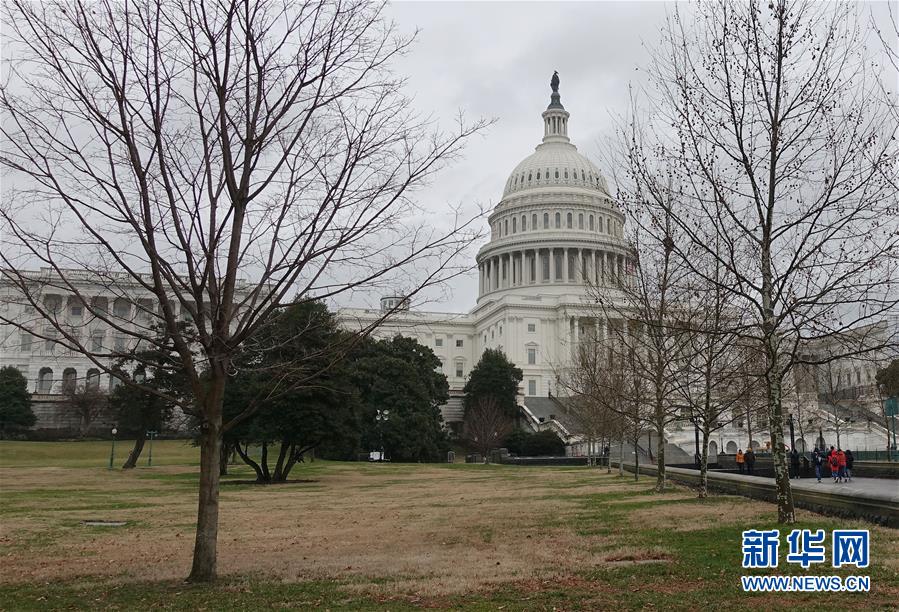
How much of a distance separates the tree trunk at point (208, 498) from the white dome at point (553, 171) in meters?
126

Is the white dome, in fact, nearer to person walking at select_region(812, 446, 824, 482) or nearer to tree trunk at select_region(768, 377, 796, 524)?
person walking at select_region(812, 446, 824, 482)

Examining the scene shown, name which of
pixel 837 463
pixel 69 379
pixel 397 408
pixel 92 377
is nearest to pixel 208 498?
pixel 69 379

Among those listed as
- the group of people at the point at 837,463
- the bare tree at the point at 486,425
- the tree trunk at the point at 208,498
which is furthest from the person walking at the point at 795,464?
the bare tree at the point at 486,425

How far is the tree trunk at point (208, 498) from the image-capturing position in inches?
463

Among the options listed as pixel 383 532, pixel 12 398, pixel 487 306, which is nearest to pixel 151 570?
pixel 383 532

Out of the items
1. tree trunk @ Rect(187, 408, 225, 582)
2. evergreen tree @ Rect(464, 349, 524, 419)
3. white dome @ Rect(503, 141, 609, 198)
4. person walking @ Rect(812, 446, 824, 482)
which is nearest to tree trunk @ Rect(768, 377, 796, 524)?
tree trunk @ Rect(187, 408, 225, 582)

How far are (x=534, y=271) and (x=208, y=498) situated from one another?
120 metres

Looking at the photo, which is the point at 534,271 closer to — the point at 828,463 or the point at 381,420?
the point at 381,420

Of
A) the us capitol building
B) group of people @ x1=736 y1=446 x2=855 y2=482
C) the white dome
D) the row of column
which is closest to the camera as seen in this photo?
group of people @ x1=736 y1=446 x2=855 y2=482

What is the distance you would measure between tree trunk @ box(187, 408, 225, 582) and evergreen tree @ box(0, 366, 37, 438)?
249ft

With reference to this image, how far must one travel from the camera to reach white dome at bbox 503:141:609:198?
135625mm

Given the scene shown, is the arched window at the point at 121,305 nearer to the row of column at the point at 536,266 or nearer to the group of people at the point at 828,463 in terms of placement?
the group of people at the point at 828,463

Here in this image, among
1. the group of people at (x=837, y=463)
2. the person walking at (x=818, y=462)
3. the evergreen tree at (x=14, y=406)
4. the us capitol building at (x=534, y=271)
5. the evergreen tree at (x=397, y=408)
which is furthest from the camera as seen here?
the us capitol building at (x=534, y=271)

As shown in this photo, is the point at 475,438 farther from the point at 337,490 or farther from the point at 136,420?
the point at 337,490
